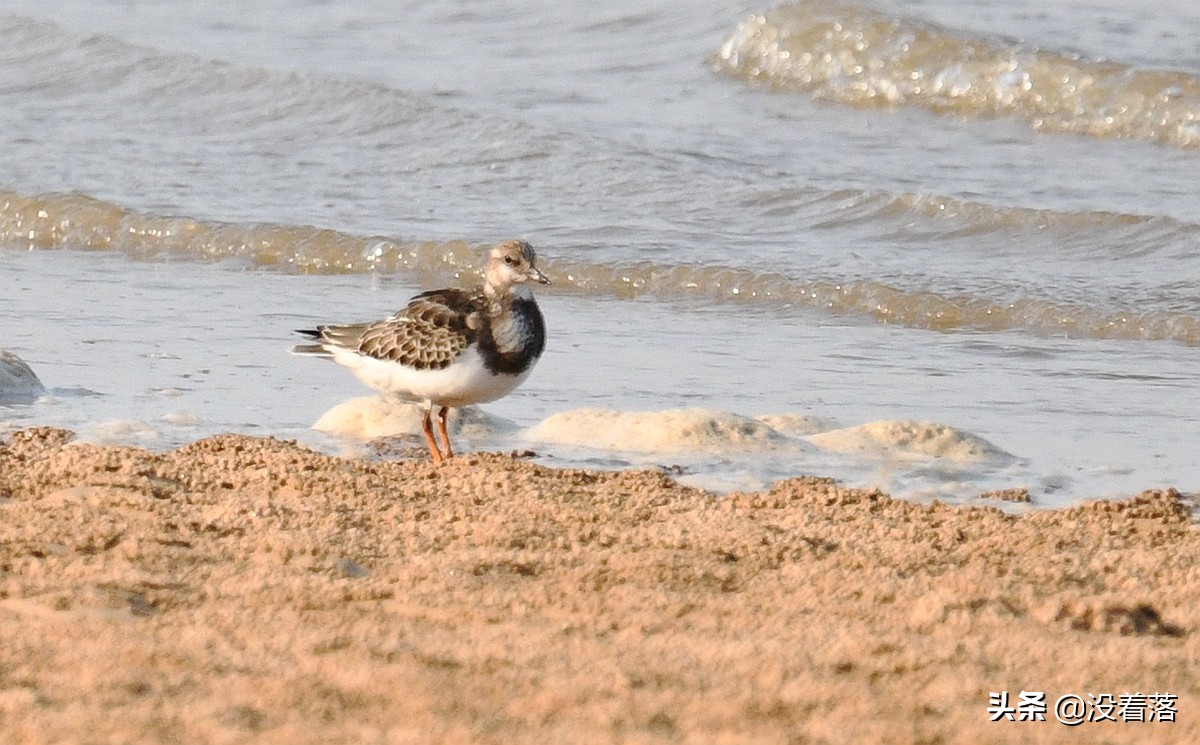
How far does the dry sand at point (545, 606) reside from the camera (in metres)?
3.29

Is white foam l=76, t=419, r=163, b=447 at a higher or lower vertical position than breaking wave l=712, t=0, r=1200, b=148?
lower

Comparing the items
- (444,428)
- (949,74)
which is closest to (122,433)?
(444,428)

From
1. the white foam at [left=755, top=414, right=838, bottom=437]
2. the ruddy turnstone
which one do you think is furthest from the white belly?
the white foam at [left=755, top=414, right=838, bottom=437]

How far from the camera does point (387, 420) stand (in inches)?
248

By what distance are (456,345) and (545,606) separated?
1944mm

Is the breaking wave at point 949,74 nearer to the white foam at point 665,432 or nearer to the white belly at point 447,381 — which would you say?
the white foam at point 665,432

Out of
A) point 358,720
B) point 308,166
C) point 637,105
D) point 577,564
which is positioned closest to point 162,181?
→ point 308,166

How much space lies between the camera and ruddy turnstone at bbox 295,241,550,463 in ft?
19.0

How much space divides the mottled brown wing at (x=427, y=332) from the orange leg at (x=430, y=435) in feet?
0.63

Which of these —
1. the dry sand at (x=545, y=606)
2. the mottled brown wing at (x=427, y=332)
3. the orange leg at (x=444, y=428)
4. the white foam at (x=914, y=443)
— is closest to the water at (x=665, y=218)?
the white foam at (x=914, y=443)

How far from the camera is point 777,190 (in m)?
10.4

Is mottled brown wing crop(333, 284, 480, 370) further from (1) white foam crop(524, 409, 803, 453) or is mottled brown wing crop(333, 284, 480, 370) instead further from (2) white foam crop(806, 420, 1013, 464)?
(2) white foam crop(806, 420, 1013, 464)

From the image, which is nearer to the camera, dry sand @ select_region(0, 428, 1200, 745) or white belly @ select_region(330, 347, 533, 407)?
dry sand @ select_region(0, 428, 1200, 745)

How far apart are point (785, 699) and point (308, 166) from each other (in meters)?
8.56
